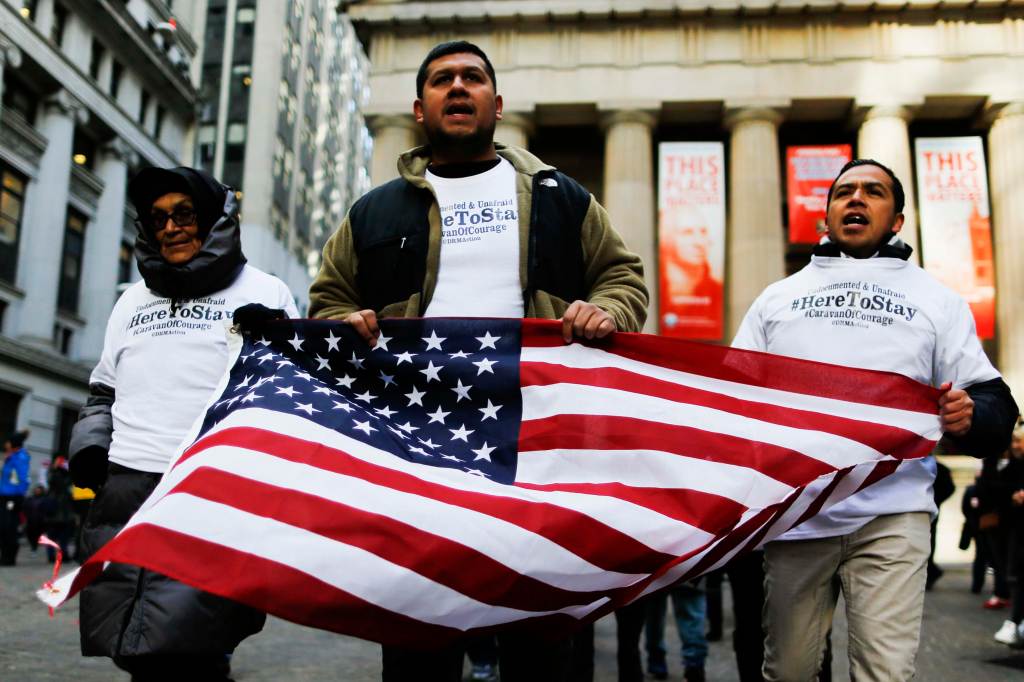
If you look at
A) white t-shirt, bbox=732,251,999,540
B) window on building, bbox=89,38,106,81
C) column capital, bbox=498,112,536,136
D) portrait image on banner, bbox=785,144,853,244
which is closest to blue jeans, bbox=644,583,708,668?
white t-shirt, bbox=732,251,999,540

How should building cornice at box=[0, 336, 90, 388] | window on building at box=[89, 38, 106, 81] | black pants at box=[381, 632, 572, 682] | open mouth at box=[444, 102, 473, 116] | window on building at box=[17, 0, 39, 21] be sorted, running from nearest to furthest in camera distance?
black pants at box=[381, 632, 572, 682], open mouth at box=[444, 102, 473, 116], building cornice at box=[0, 336, 90, 388], window on building at box=[17, 0, 39, 21], window on building at box=[89, 38, 106, 81]

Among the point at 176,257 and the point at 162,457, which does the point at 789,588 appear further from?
the point at 176,257

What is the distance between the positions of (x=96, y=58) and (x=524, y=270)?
37.3 metres

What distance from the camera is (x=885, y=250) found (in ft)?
13.9

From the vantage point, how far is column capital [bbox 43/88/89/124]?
107ft

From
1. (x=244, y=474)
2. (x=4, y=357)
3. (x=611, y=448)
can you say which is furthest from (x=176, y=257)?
(x=4, y=357)

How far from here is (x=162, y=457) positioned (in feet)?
12.7

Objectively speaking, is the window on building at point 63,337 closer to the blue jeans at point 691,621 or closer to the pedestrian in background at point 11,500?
the pedestrian in background at point 11,500

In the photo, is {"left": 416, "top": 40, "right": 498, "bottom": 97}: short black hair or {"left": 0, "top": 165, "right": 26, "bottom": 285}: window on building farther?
{"left": 0, "top": 165, "right": 26, "bottom": 285}: window on building

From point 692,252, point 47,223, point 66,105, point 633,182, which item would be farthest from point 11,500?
point 66,105

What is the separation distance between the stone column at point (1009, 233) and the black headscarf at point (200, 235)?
81.1 ft

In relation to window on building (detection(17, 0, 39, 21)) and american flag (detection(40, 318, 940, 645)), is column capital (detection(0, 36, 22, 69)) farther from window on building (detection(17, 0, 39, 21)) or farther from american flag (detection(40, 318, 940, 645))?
american flag (detection(40, 318, 940, 645))

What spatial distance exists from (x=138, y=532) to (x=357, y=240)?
4.97 ft

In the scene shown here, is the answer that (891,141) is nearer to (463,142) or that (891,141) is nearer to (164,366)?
(463,142)
